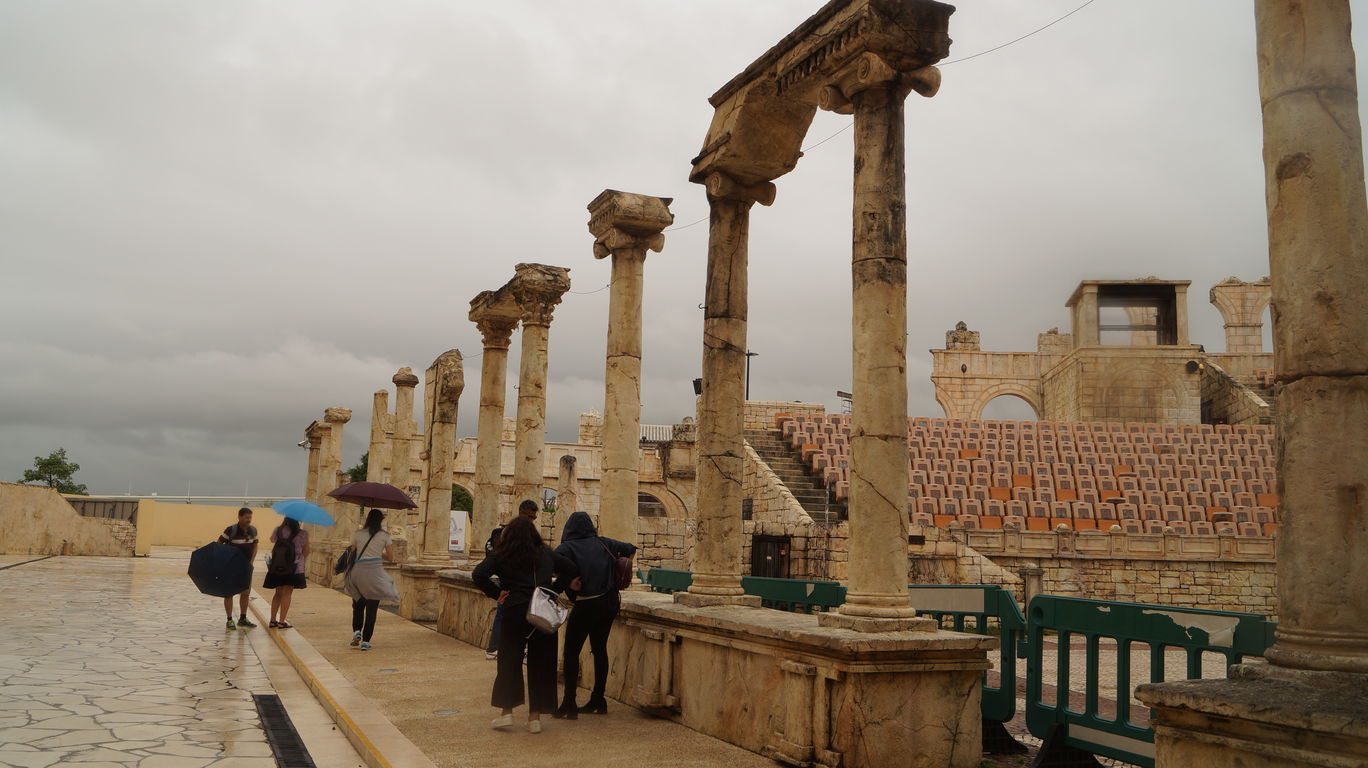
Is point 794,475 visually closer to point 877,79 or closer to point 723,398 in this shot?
point 723,398

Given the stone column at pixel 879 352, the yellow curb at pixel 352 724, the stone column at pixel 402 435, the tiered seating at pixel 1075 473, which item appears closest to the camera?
the yellow curb at pixel 352 724

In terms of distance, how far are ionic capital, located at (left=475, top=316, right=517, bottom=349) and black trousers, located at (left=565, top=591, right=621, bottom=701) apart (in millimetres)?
7748

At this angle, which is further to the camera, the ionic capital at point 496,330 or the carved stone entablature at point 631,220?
the ionic capital at point 496,330

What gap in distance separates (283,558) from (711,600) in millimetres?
6166

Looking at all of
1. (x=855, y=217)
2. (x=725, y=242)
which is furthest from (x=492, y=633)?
(x=855, y=217)

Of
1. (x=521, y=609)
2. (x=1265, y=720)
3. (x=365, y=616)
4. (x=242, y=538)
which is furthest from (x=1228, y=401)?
(x=1265, y=720)

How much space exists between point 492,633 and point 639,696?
2718 mm

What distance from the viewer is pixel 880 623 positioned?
5598 millimetres

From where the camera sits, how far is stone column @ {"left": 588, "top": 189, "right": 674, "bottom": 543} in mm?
9625

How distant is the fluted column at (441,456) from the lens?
582 inches

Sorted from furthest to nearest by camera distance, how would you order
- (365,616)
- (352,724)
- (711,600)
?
(365,616)
(711,600)
(352,724)

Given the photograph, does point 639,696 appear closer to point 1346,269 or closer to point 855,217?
point 855,217

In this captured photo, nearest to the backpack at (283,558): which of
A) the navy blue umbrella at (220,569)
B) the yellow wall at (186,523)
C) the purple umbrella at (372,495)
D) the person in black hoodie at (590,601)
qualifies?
the navy blue umbrella at (220,569)

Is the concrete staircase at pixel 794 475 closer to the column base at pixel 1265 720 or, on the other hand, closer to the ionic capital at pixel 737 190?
the ionic capital at pixel 737 190
